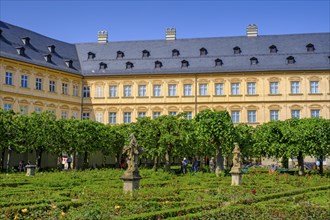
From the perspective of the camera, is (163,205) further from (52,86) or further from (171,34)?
(171,34)

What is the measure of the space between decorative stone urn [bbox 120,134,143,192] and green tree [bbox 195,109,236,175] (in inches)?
469

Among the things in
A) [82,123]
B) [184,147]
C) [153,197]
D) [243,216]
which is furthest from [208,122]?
[243,216]

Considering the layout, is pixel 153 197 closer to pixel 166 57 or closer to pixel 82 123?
pixel 82 123

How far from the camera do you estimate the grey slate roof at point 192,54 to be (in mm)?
46188

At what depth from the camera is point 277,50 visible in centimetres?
4797

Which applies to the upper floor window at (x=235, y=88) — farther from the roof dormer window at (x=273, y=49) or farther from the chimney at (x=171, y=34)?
the chimney at (x=171, y=34)

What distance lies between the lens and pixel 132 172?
16.7 metres

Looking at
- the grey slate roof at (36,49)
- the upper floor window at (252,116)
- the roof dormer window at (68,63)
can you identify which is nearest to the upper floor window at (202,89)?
the upper floor window at (252,116)

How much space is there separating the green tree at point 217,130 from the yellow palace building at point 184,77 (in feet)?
56.9

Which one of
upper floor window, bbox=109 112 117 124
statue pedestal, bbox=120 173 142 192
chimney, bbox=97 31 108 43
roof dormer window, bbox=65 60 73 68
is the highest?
chimney, bbox=97 31 108 43

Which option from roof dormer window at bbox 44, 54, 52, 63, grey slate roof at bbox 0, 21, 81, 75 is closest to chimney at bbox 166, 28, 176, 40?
grey slate roof at bbox 0, 21, 81, 75

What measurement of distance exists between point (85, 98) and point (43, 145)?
1639 centimetres

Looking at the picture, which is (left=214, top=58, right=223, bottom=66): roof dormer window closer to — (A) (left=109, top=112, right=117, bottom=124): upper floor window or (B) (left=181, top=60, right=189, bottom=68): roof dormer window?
(B) (left=181, top=60, right=189, bottom=68): roof dormer window

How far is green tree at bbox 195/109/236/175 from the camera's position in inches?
1142
